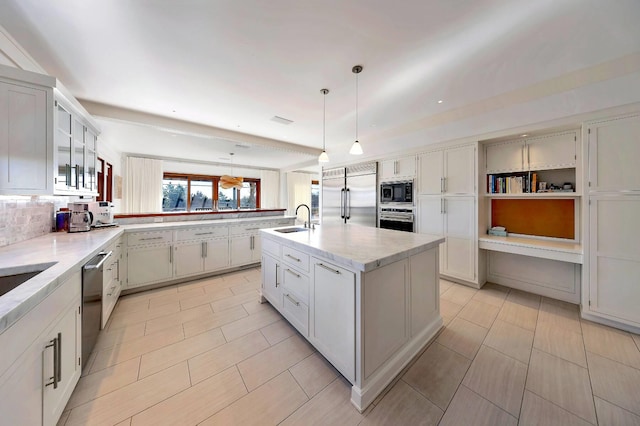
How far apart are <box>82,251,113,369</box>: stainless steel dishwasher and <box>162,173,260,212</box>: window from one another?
474 cm

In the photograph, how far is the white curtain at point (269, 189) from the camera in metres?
8.09

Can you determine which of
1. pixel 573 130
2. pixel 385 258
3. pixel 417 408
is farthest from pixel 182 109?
pixel 573 130

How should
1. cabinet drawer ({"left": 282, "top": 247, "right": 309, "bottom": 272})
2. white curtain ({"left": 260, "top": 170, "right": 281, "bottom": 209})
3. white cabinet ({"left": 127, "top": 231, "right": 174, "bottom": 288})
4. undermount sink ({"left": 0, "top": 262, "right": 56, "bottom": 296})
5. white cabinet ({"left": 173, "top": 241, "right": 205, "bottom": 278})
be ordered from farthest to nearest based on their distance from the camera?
white curtain ({"left": 260, "top": 170, "right": 281, "bottom": 209})
white cabinet ({"left": 173, "top": 241, "right": 205, "bottom": 278})
white cabinet ({"left": 127, "top": 231, "right": 174, "bottom": 288})
cabinet drawer ({"left": 282, "top": 247, "right": 309, "bottom": 272})
undermount sink ({"left": 0, "top": 262, "right": 56, "bottom": 296})

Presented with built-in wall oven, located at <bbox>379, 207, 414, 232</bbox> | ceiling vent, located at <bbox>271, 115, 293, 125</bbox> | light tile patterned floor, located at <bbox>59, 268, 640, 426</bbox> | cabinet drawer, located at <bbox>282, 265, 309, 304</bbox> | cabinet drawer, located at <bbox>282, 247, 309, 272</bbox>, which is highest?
ceiling vent, located at <bbox>271, 115, 293, 125</bbox>

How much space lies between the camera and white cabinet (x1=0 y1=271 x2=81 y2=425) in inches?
32.2

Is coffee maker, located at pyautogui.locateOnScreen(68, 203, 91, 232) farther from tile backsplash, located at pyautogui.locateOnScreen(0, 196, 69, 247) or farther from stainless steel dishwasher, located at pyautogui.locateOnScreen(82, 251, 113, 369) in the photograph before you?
stainless steel dishwasher, located at pyautogui.locateOnScreen(82, 251, 113, 369)

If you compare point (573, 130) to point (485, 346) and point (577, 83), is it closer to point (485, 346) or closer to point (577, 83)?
point (577, 83)

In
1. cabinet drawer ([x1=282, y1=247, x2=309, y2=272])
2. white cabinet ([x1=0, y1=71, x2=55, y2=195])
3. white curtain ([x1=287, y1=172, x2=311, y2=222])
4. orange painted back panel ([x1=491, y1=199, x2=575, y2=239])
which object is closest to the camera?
white cabinet ([x1=0, y1=71, x2=55, y2=195])

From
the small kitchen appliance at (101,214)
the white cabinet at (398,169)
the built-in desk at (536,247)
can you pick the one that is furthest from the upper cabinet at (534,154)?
the small kitchen appliance at (101,214)

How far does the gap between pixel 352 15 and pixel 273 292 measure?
2.57m

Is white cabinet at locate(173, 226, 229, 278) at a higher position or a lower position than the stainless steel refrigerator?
lower

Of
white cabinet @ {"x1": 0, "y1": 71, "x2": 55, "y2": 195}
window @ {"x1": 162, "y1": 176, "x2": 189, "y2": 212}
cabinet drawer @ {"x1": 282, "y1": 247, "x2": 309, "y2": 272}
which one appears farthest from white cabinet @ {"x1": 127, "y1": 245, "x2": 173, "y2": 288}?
window @ {"x1": 162, "y1": 176, "x2": 189, "y2": 212}

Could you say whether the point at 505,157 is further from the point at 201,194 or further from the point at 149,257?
the point at 201,194

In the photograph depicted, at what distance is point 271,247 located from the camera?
2412 mm
